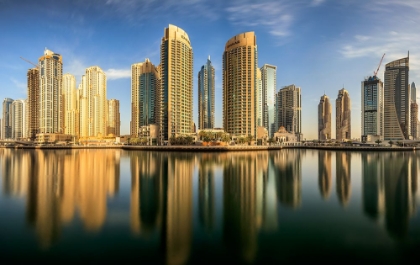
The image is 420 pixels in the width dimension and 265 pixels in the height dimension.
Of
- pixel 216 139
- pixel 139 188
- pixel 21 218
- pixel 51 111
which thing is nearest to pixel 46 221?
pixel 21 218

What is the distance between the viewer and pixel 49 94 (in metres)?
191

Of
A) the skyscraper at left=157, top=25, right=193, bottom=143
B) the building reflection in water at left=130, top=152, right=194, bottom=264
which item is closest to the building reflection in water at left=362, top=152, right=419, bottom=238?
the building reflection in water at left=130, top=152, right=194, bottom=264

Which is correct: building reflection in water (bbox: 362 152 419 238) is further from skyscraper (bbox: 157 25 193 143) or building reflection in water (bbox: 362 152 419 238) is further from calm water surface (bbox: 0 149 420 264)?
skyscraper (bbox: 157 25 193 143)

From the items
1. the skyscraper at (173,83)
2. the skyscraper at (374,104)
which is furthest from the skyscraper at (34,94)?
the skyscraper at (374,104)

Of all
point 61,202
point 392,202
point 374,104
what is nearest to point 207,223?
point 61,202

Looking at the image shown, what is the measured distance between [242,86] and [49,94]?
150 meters

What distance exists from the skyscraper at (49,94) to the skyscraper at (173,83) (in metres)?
104

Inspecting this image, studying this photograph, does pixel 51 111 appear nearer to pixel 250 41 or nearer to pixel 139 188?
pixel 250 41

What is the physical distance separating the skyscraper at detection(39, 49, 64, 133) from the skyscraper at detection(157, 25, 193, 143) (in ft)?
342

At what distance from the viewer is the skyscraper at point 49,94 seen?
190 meters

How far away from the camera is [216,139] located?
13100 centimetres

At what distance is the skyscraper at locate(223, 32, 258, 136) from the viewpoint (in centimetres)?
14112

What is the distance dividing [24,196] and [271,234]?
2652cm

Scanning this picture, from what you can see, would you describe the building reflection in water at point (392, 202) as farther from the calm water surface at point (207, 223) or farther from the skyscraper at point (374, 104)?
the skyscraper at point (374, 104)
